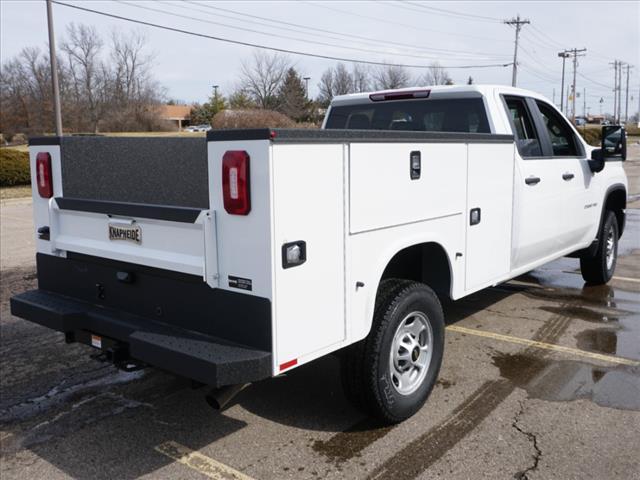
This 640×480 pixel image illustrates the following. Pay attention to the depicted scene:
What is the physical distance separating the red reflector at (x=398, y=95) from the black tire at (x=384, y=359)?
2.29 m

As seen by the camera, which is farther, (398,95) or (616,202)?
(616,202)

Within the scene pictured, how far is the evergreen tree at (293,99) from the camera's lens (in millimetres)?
68562

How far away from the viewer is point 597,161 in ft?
22.1

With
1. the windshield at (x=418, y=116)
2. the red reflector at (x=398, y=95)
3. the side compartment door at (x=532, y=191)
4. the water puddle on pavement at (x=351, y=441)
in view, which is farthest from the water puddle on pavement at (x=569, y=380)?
the red reflector at (x=398, y=95)

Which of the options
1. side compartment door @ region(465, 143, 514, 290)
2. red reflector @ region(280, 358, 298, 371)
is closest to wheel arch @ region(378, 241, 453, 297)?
side compartment door @ region(465, 143, 514, 290)

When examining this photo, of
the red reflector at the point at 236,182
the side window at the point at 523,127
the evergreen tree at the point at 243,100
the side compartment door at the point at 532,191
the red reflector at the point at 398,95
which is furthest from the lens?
the evergreen tree at the point at 243,100

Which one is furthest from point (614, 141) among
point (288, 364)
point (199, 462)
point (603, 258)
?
point (199, 462)

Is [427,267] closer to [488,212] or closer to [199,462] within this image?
[488,212]

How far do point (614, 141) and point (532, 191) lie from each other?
6.19 ft

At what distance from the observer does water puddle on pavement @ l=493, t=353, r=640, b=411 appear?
4512mm

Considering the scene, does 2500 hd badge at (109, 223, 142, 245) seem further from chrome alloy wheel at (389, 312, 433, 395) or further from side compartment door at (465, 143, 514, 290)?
side compartment door at (465, 143, 514, 290)

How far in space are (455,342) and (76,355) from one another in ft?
10.6

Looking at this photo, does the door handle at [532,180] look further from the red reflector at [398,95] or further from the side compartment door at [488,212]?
the red reflector at [398,95]

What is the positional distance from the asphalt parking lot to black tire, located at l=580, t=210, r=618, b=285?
1428 mm
